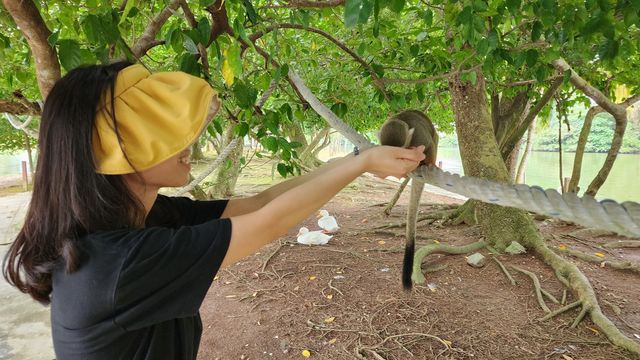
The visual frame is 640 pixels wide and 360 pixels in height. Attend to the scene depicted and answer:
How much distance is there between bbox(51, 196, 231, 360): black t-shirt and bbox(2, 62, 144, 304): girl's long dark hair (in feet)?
0.11

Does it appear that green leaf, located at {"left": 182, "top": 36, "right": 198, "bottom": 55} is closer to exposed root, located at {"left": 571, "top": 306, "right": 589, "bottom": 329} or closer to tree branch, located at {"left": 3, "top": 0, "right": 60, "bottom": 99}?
tree branch, located at {"left": 3, "top": 0, "right": 60, "bottom": 99}

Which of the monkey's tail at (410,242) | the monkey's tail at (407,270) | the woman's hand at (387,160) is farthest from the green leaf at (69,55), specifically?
the monkey's tail at (407,270)

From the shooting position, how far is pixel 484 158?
13.5ft

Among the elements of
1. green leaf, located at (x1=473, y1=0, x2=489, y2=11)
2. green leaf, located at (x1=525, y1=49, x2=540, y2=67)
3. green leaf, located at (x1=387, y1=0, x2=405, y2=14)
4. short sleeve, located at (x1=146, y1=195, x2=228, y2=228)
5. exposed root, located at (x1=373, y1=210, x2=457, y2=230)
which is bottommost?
exposed root, located at (x1=373, y1=210, x2=457, y2=230)

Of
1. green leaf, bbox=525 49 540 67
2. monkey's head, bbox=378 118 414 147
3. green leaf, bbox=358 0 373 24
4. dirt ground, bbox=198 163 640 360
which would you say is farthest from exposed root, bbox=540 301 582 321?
green leaf, bbox=358 0 373 24

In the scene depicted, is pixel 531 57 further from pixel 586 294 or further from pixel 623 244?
pixel 623 244

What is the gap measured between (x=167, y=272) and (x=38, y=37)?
925mm

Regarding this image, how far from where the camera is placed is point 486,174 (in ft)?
13.3

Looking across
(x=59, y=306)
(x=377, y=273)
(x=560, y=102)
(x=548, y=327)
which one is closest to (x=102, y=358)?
(x=59, y=306)

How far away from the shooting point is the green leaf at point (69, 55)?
3.51 ft

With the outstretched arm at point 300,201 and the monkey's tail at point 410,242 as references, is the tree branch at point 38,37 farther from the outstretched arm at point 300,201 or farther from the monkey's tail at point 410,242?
the monkey's tail at point 410,242

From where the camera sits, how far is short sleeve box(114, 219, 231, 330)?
0.73 m

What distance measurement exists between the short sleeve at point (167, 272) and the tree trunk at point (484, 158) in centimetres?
370

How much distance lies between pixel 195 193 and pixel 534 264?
4.48 metres
